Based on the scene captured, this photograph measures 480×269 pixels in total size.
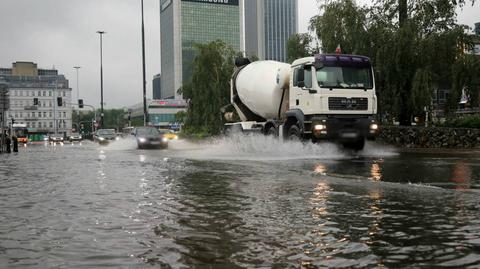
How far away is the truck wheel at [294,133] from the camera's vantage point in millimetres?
19631

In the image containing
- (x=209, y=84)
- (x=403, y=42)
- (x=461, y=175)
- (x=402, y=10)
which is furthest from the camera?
(x=209, y=84)

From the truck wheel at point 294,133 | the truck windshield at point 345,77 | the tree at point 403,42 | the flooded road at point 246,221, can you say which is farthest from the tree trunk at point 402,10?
the flooded road at point 246,221

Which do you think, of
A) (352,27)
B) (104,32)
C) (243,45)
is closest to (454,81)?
(352,27)

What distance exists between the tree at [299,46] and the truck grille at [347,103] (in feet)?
48.0

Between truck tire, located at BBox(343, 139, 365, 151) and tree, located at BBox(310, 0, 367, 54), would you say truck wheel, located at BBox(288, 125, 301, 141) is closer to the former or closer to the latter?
truck tire, located at BBox(343, 139, 365, 151)

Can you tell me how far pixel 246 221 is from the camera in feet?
22.3

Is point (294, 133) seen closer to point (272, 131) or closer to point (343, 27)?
point (272, 131)

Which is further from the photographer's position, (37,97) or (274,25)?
(37,97)

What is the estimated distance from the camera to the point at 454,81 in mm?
25156

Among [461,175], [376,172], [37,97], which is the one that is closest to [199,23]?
[37,97]

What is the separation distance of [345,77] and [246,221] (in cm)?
1338

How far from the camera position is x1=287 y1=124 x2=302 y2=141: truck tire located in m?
19.6

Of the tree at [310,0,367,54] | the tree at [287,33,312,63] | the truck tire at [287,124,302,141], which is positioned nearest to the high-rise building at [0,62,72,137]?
the tree at [287,33,312,63]

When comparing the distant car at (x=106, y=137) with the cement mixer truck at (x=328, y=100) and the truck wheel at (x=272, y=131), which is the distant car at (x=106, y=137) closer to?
the truck wheel at (x=272, y=131)
